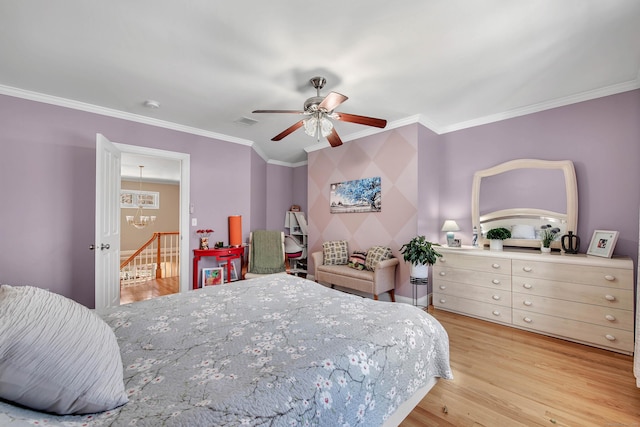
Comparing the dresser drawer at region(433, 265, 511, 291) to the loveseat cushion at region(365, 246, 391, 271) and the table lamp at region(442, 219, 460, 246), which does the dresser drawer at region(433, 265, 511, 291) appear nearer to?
the table lamp at region(442, 219, 460, 246)

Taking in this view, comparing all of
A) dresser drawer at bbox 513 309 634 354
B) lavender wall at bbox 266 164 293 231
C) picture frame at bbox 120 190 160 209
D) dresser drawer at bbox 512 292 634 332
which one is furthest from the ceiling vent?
picture frame at bbox 120 190 160 209

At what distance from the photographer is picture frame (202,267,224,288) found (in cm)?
402

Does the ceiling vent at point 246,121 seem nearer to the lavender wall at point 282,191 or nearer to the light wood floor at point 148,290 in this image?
the lavender wall at point 282,191

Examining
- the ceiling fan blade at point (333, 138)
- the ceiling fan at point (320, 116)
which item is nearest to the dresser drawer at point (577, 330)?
the ceiling fan at point (320, 116)

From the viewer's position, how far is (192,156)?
398cm

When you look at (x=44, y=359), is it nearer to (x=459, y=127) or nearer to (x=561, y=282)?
(x=561, y=282)

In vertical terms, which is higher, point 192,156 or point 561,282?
point 192,156

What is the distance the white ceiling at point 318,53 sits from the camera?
5.76 ft

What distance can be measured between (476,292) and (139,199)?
8.81 m

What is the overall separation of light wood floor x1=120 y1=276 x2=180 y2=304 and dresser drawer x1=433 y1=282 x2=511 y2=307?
411 centimetres

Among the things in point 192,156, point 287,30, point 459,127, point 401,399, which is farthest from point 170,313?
point 459,127

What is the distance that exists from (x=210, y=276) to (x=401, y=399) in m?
3.42

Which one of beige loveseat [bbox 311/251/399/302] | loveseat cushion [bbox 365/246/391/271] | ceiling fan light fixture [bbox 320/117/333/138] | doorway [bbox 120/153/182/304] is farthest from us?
doorway [bbox 120/153/182/304]

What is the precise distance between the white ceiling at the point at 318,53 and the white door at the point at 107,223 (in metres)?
0.65
